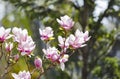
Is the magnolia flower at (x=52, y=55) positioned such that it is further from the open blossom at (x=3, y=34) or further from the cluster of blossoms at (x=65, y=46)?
the open blossom at (x=3, y=34)

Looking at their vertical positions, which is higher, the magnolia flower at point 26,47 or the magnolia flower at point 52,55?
the magnolia flower at point 26,47

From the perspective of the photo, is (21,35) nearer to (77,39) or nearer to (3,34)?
(3,34)

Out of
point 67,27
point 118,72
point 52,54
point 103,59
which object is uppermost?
point 103,59

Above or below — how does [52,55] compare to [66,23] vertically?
below

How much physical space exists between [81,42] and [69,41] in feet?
0.18

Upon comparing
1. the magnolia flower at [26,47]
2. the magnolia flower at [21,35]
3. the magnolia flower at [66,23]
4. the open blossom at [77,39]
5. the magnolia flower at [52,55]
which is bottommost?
the magnolia flower at [52,55]

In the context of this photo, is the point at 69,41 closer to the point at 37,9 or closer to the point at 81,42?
the point at 81,42

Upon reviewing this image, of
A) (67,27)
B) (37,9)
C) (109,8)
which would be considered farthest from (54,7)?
(67,27)

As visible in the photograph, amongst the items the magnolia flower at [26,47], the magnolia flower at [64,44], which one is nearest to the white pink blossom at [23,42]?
the magnolia flower at [26,47]

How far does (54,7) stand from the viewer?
4910mm

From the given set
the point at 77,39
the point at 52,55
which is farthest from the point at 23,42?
the point at 77,39

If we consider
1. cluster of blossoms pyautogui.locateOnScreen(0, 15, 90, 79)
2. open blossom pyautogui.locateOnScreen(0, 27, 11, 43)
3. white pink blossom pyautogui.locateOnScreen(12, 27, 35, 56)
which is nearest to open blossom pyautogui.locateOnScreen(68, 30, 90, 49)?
cluster of blossoms pyautogui.locateOnScreen(0, 15, 90, 79)

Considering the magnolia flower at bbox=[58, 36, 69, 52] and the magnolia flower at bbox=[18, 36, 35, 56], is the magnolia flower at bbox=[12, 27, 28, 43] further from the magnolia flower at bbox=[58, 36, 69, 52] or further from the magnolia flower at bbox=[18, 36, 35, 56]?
the magnolia flower at bbox=[58, 36, 69, 52]

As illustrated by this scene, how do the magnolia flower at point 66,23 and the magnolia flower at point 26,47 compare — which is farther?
the magnolia flower at point 66,23
